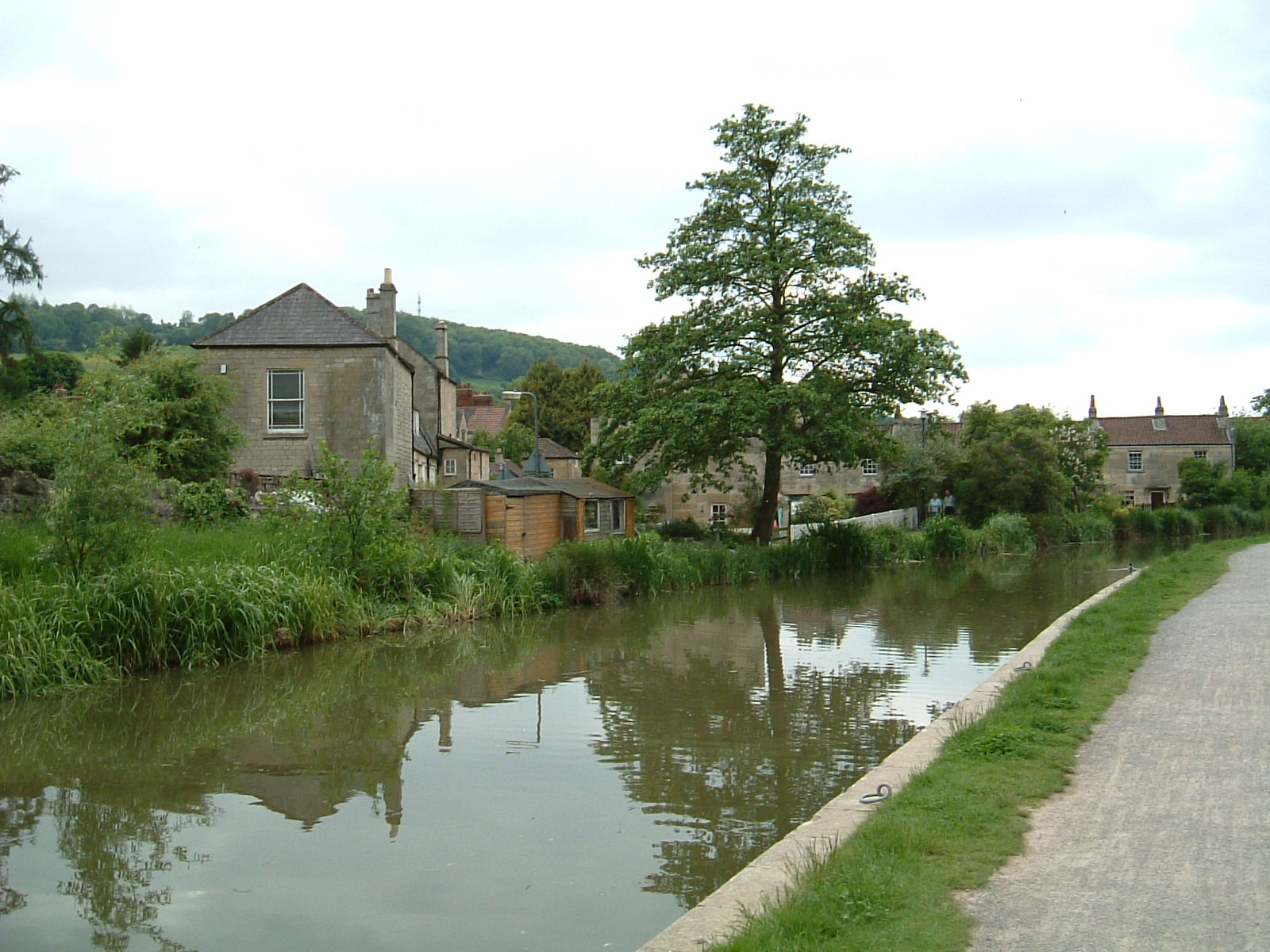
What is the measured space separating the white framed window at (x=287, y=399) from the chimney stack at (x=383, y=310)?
7.65m

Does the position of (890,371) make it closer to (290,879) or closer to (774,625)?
(774,625)

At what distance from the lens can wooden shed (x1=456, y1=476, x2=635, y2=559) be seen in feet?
87.5

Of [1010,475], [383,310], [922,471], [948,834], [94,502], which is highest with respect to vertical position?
[383,310]

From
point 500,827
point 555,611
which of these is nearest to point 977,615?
point 555,611

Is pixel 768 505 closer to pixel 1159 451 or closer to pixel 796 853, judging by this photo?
pixel 796 853

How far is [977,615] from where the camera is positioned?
73.0 feet

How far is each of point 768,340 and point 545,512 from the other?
343 inches

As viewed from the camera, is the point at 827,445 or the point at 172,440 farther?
the point at 827,445

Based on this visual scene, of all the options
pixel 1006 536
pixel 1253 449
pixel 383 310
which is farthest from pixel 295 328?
pixel 1253 449

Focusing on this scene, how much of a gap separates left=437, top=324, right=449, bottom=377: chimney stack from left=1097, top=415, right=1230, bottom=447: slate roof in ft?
157

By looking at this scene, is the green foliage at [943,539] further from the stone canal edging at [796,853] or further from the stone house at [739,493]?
the stone canal edging at [796,853]

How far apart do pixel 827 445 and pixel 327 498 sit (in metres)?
16.9

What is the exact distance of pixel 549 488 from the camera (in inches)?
1244

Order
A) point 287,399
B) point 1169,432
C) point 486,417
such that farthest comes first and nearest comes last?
point 486,417 → point 1169,432 → point 287,399
